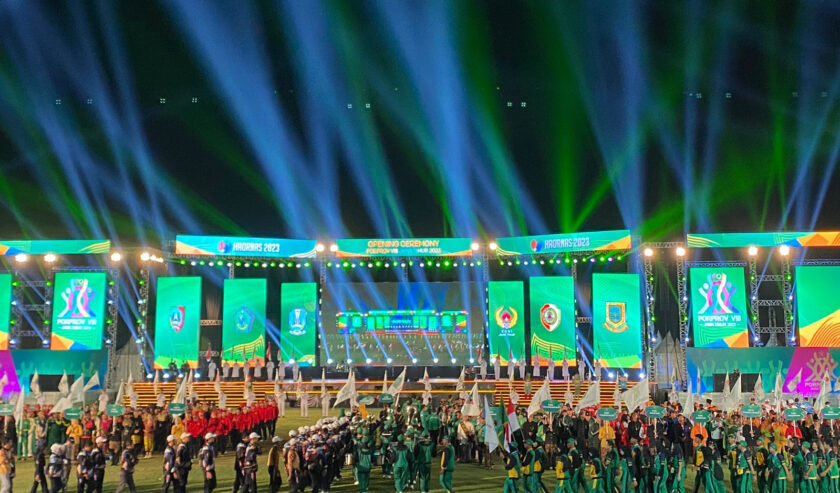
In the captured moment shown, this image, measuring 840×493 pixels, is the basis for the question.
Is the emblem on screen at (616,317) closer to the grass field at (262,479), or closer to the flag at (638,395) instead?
the flag at (638,395)

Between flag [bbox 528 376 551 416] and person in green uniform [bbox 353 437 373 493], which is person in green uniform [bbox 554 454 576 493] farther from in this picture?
flag [bbox 528 376 551 416]

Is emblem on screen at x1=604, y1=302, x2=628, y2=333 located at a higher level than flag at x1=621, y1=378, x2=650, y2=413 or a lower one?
higher

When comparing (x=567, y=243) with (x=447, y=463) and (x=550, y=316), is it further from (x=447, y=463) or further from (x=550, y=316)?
(x=447, y=463)

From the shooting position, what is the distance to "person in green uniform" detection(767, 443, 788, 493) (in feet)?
50.1

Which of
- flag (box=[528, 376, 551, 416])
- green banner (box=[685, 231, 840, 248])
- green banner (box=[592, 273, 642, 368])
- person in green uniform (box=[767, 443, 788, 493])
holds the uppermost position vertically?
green banner (box=[685, 231, 840, 248])

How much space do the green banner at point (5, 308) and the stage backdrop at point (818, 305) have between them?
35787 mm

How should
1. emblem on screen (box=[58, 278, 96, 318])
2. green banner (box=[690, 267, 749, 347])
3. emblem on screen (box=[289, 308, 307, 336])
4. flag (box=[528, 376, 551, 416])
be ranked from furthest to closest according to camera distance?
emblem on screen (box=[289, 308, 307, 336]) < emblem on screen (box=[58, 278, 96, 318]) < green banner (box=[690, 267, 749, 347]) < flag (box=[528, 376, 551, 416])

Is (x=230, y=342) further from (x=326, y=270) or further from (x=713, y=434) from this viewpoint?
(x=713, y=434)

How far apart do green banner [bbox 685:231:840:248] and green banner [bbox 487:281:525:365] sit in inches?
325

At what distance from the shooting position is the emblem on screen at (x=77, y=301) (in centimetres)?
3581

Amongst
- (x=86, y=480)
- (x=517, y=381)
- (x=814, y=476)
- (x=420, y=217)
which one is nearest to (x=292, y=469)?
(x=86, y=480)

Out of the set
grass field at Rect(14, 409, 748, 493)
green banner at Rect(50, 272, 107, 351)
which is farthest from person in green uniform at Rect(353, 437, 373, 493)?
green banner at Rect(50, 272, 107, 351)

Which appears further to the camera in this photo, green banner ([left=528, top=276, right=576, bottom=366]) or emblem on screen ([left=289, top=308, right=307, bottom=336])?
emblem on screen ([left=289, top=308, right=307, bottom=336])

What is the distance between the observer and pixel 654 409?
17938 millimetres
